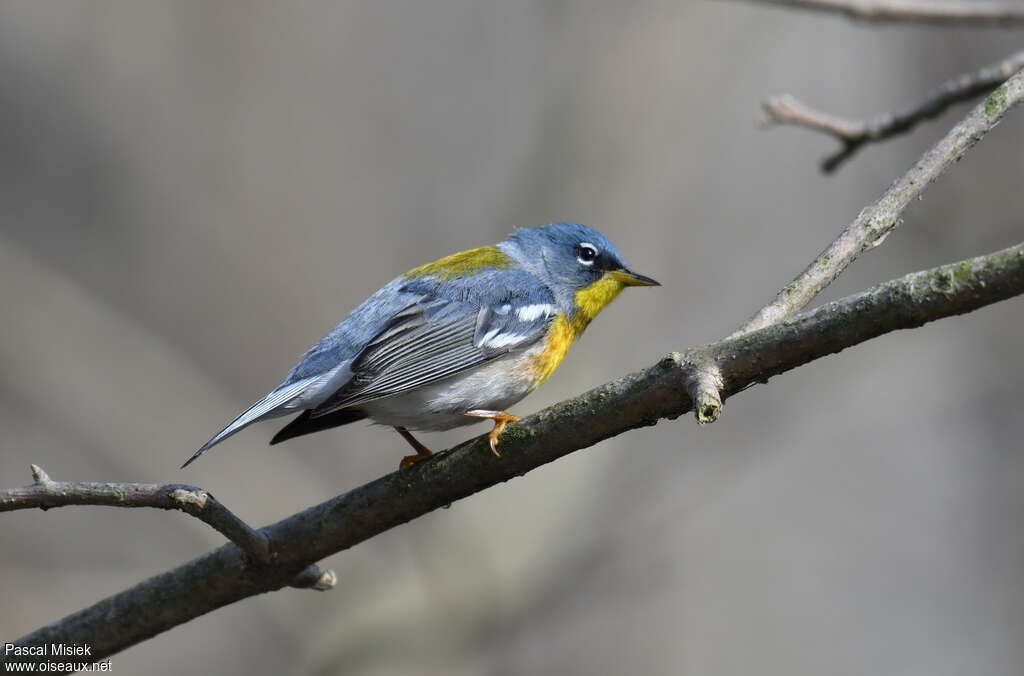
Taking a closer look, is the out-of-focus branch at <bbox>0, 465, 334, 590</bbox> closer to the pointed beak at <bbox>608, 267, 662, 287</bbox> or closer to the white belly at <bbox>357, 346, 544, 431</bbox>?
the white belly at <bbox>357, 346, 544, 431</bbox>

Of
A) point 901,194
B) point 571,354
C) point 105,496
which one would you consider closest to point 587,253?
point 901,194

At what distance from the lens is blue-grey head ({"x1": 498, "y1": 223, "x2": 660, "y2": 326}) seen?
450 centimetres

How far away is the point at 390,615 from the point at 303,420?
3.45 metres

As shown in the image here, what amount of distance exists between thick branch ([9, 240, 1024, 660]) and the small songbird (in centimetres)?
43

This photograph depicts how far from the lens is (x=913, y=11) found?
158 inches

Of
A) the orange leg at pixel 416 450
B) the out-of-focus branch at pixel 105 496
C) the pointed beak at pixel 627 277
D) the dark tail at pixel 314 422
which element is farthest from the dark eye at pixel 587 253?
the out-of-focus branch at pixel 105 496

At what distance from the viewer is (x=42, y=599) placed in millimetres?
7102

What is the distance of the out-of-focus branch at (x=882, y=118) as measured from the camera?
3.86 meters

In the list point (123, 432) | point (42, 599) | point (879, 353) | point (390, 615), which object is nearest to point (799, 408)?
point (879, 353)

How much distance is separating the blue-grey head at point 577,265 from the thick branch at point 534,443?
65.3 inches

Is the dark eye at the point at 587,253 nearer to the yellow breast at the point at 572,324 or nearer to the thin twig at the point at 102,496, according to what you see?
the yellow breast at the point at 572,324

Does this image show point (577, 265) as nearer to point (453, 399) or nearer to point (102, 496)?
→ point (453, 399)

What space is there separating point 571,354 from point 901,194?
4.86m

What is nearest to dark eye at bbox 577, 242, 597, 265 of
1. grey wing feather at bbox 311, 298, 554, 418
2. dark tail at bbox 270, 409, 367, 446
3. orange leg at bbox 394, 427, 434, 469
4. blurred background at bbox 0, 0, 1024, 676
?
grey wing feather at bbox 311, 298, 554, 418
